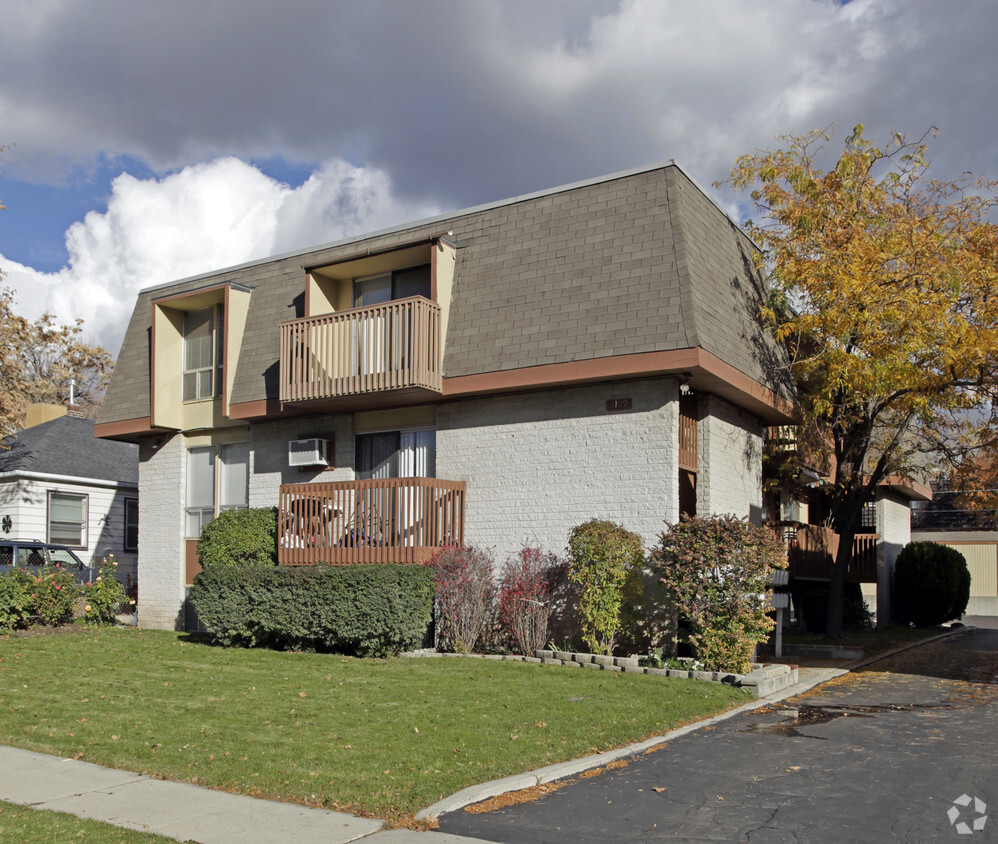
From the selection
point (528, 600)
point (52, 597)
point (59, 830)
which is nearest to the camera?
point (59, 830)

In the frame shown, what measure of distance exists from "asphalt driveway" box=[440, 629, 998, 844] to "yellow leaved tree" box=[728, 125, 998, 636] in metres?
6.35

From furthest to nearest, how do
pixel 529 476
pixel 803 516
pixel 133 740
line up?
pixel 803 516 < pixel 529 476 < pixel 133 740

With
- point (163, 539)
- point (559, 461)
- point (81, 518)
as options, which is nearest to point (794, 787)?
point (559, 461)

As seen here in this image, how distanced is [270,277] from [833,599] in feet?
42.7

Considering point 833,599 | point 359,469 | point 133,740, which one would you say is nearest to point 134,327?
point 359,469

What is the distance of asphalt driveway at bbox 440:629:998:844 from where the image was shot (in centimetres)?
631

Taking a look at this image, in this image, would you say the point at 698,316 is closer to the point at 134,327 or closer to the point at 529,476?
the point at 529,476

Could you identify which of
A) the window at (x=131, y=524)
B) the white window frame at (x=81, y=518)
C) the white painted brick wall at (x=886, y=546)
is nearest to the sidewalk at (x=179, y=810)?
the white window frame at (x=81, y=518)

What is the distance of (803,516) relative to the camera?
24500mm

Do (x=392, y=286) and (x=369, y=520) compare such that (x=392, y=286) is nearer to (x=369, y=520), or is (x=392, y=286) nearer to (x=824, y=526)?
(x=369, y=520)

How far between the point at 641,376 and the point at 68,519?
18222 millimetres

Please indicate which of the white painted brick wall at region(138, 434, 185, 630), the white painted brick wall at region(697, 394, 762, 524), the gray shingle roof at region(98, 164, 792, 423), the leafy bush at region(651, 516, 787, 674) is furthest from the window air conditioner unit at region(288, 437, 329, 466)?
the leafy bush at region(651, 516, 787, 674)

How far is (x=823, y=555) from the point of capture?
69.9 ft

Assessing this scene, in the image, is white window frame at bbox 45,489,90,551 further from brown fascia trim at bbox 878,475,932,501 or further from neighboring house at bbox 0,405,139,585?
brown fascia trim at bbox 878,475,932,501
